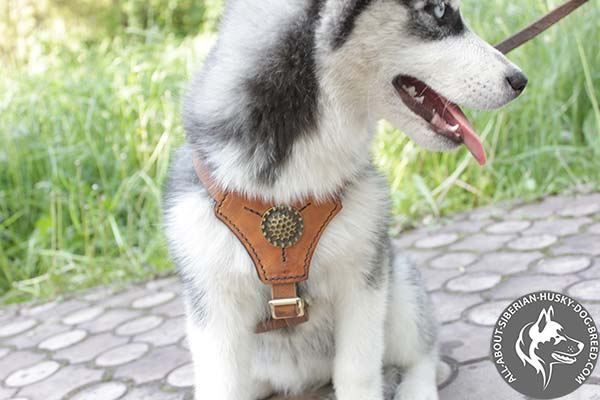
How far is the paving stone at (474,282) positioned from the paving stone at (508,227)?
2.16ft

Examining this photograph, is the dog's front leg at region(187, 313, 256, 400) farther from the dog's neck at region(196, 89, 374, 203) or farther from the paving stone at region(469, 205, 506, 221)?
the paving stone at region(469, 205, 506, 221)

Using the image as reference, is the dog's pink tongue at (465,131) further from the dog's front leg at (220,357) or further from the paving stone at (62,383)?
the paving stone at (62,383)

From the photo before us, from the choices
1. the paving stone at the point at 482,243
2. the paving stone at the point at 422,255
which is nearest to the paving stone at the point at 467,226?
the paving stone at the point at 482,243

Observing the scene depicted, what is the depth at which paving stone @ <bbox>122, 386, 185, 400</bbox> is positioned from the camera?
→ 255 cm

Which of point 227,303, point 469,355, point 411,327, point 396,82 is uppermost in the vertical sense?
point 396,82

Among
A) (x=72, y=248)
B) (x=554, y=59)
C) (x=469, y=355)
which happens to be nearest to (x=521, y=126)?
(x=554, y=59)

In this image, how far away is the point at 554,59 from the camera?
16.3ft

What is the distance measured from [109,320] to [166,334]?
46 cm

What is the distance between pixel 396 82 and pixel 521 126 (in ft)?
10.8

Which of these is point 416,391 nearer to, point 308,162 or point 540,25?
point 308,162

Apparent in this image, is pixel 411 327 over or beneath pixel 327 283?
beneath

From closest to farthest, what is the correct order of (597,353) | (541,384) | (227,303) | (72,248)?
1. (227,303)
2. (541,384)
3. (597,353)
4. (72,248)

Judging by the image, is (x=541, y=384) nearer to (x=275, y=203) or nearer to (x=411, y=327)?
(x=411, y=327)

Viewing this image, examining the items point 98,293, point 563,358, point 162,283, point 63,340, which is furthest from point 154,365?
point 563,358
